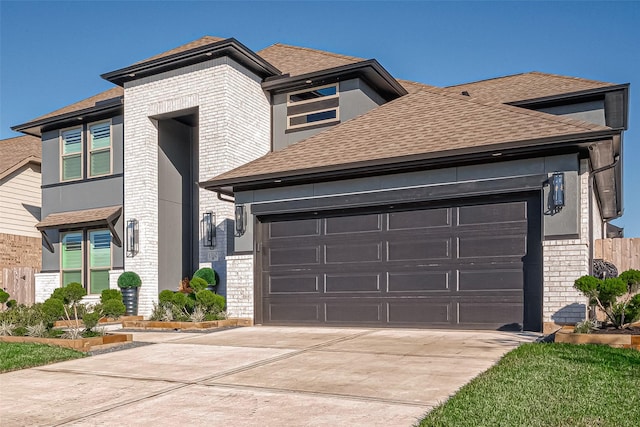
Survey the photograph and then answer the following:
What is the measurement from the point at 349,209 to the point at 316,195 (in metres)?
0.81

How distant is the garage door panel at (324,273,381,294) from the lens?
11484mm

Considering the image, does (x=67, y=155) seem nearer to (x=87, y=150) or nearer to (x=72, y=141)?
(x=72, y=141)

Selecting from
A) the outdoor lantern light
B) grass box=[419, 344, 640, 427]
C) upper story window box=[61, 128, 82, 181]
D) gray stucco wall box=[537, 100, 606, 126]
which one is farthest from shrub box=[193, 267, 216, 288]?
gray stucco wall box=[537, 100, 606, 126]

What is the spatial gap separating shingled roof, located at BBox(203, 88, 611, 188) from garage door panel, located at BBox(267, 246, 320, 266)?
170cm

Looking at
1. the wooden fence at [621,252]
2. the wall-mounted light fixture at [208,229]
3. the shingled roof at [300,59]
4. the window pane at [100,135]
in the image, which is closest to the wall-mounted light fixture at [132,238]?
the wall-mounted light fixture at [208,229]

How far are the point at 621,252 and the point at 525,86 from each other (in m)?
6.16

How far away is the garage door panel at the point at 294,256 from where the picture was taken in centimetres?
1218

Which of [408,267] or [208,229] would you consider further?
[208,229]

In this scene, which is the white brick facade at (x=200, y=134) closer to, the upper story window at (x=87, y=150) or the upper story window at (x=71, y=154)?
the upper story window at (x=87, y=150)

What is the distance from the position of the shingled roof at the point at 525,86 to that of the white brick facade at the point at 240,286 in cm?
849

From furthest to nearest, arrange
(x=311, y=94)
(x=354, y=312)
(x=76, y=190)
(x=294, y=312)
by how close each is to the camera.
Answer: (x=76, y=190)
(x=311, y=94)
(x=294, y=312)
(x=354, y=312)

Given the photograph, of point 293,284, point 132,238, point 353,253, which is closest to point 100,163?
point 132,238

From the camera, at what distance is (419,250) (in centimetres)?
1106

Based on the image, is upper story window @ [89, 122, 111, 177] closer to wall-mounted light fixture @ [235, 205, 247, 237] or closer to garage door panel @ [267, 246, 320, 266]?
wall-mounted light fixture @ [235, 205, 247, 237]
